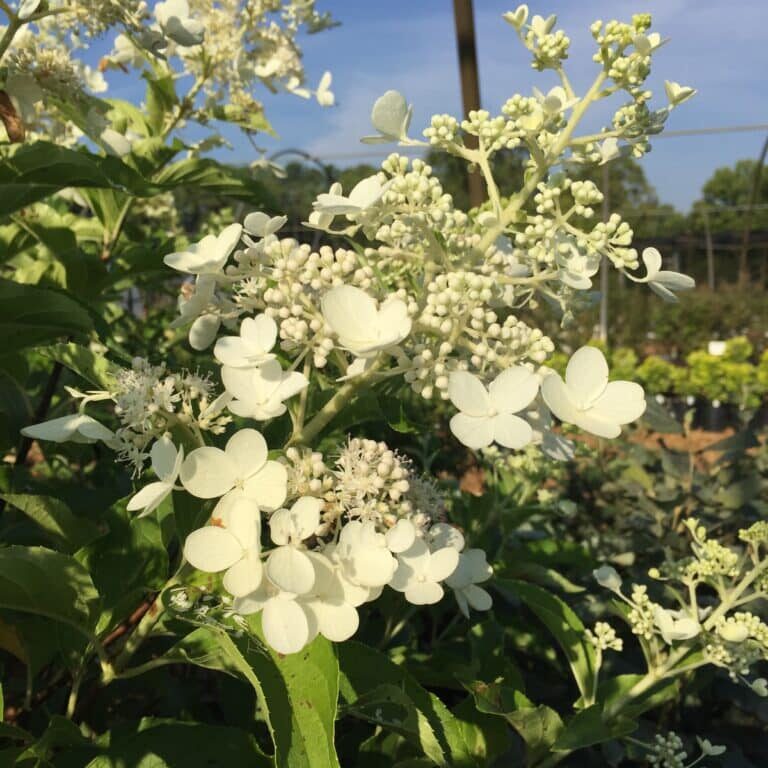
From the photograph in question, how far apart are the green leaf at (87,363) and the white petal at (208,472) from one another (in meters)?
0.24

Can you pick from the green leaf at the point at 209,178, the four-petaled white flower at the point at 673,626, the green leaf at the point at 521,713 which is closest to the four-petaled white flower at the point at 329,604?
the green leaf at the point at 521,713

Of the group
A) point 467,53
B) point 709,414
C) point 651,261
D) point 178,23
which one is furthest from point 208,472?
point 709,414

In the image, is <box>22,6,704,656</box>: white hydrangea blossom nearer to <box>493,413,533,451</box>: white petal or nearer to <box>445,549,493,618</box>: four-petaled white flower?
<box>493,413,533,451</box>: white petal

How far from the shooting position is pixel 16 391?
1700 millimetres

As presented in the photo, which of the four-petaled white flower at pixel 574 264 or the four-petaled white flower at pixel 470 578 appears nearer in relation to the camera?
the four-petaled white flower at pixel 574 264

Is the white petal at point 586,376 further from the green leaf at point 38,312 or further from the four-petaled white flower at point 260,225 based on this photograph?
the green leaf at point 38,312

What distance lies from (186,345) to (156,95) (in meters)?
0.78

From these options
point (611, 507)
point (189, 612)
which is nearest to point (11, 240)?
point (189, 612)

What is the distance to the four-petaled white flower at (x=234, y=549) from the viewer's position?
0.78 m

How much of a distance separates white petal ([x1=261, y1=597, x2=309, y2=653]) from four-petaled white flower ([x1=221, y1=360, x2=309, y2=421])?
8.1 inches

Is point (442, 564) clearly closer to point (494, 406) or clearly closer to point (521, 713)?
point (494, 406)

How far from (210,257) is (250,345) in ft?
0.41

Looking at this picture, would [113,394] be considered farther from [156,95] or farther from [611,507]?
[611,507]

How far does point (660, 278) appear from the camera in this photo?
0.98 meters
